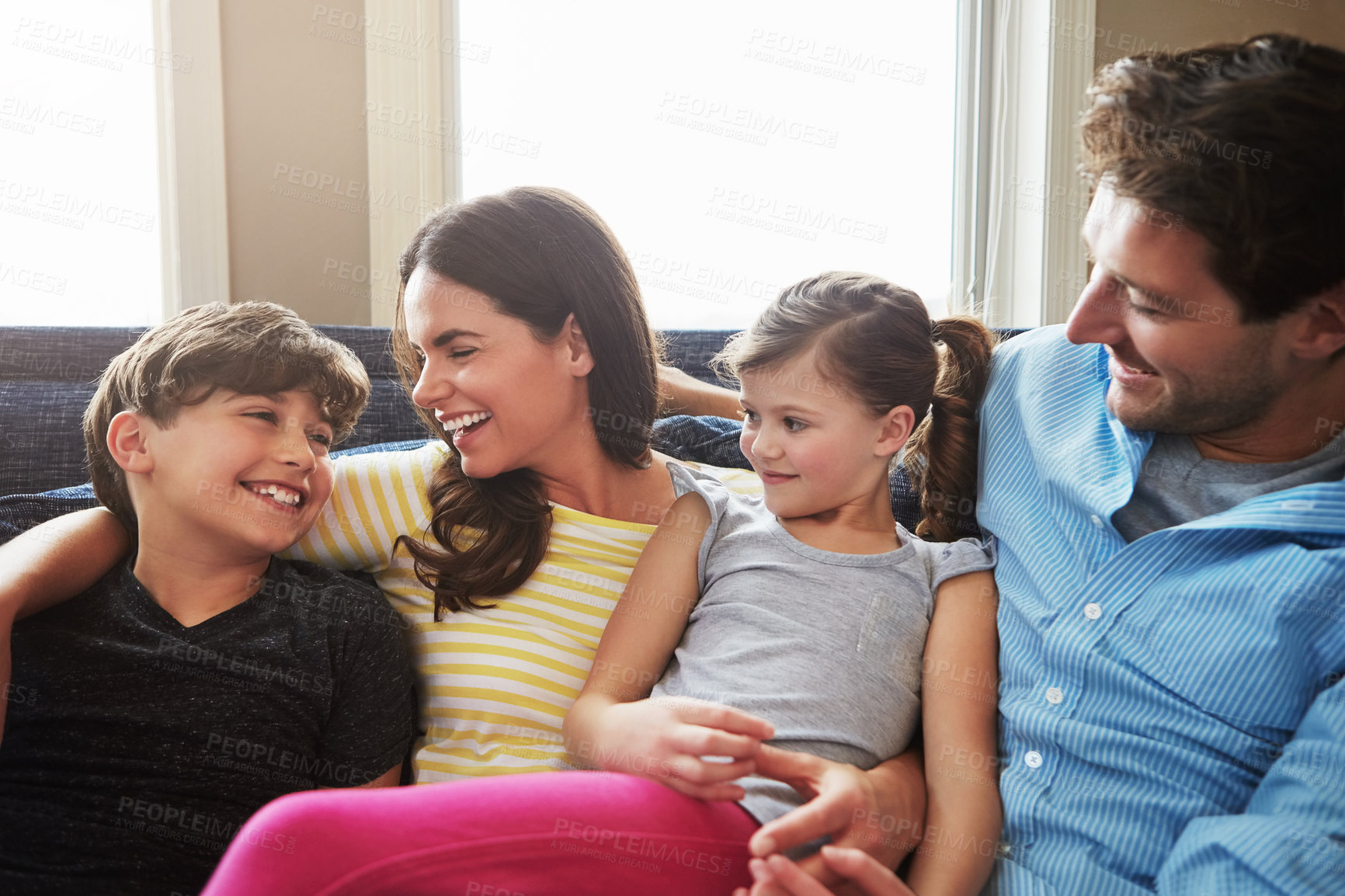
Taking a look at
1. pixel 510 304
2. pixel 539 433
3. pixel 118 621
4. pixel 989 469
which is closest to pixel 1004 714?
pixel 989 469

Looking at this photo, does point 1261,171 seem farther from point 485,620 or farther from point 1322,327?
point 485,620

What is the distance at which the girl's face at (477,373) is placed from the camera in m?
1.18

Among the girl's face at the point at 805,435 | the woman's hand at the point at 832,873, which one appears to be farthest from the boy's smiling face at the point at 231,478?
the woman's hand at the point at 832,873

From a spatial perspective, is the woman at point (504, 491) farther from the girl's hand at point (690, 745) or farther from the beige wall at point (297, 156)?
the beige wall at point (297, 156)

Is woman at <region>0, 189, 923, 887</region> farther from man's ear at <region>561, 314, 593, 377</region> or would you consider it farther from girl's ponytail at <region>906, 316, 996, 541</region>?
girl's ponytail at <region>906, 316, 996, 541</region>

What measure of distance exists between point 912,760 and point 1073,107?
7.45 ft

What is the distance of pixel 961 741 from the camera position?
1021 millimetres

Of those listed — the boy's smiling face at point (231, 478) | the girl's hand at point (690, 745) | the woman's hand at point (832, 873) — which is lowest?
the woman's hand at point (832, 873)

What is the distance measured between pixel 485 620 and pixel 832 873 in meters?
0.49

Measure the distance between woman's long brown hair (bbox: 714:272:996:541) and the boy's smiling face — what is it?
53cm

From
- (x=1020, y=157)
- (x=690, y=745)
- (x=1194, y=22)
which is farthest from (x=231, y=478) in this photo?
(x=1194, y=22)

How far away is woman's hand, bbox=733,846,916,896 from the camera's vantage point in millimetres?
825

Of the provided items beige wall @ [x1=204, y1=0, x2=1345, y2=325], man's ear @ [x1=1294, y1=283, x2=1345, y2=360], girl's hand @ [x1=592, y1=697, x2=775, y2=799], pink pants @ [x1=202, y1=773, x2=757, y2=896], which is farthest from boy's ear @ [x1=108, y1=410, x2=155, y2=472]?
man's ear @ [x1=1294, y1=283, x2=1345, y2=360]

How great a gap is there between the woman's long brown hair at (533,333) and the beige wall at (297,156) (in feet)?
2.74
